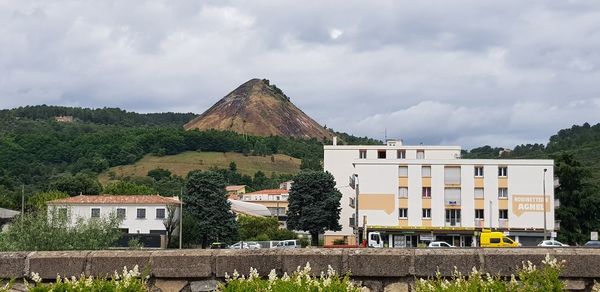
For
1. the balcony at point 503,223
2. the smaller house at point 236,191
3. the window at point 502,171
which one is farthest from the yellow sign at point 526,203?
the smaller house at point 236,191

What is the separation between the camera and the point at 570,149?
436 ft

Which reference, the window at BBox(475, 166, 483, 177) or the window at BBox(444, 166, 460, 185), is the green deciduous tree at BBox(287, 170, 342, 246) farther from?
the window at BBox(475, 166, 483, 177)

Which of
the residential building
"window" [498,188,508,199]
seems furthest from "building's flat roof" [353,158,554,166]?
the residential building

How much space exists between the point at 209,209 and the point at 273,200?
57245mm

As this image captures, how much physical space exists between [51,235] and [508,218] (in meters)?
49.5

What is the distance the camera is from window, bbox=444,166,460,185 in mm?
73938

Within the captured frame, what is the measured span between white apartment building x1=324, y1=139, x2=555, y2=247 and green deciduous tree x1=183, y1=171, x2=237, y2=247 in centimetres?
1565

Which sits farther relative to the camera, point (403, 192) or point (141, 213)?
point (141, 213)

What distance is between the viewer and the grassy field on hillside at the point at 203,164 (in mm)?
168375

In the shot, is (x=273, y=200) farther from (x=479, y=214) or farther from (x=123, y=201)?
(x=479, y=214)

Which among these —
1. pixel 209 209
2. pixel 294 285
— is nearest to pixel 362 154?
pixel 209 209

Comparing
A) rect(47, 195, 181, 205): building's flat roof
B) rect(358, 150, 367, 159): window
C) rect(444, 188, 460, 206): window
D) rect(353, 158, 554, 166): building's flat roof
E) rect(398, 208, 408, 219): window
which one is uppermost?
rect(358, 150, 367, 159): window

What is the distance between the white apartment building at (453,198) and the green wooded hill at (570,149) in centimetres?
2314

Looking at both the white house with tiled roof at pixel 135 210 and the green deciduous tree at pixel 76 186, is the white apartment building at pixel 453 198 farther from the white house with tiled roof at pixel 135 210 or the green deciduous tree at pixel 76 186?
the green deciduous tree at pixel 76 186
